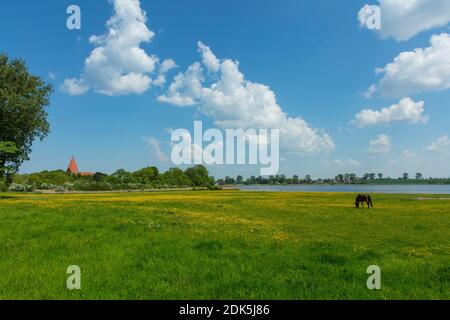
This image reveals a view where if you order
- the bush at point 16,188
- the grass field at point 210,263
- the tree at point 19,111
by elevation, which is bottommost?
the bush at point 16,188

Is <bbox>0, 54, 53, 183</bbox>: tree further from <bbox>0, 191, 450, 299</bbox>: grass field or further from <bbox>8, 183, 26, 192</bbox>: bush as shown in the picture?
<bbox>8, 183, 26, 192</bbox>: bush

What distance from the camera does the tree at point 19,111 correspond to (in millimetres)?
58531

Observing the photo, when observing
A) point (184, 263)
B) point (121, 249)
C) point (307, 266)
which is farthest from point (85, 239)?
point (307, 266)

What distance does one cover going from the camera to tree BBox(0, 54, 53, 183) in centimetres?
5853

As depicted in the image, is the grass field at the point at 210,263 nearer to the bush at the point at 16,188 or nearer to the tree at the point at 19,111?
the tree at the point at 19,111

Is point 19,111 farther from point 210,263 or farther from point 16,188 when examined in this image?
point 16,188

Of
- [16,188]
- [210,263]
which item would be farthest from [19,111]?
[16,188]

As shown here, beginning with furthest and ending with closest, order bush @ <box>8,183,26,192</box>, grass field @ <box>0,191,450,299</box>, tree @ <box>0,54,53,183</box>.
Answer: bush @ <box>8,183,26,192</box> → tree @ <box>0,54,53,183</box> → grass field @ <box>0,191,450,299</box>

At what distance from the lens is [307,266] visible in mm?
11531

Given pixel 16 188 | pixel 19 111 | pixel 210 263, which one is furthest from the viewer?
pixel 16 188

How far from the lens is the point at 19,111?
58750mm

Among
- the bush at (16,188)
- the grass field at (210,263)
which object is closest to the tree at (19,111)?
the grass field at (210,263)

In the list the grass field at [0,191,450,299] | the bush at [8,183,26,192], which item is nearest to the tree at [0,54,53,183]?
the grass field at [0,191,450,299]

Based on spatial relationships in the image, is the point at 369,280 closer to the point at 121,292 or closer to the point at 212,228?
the point at 121,292
